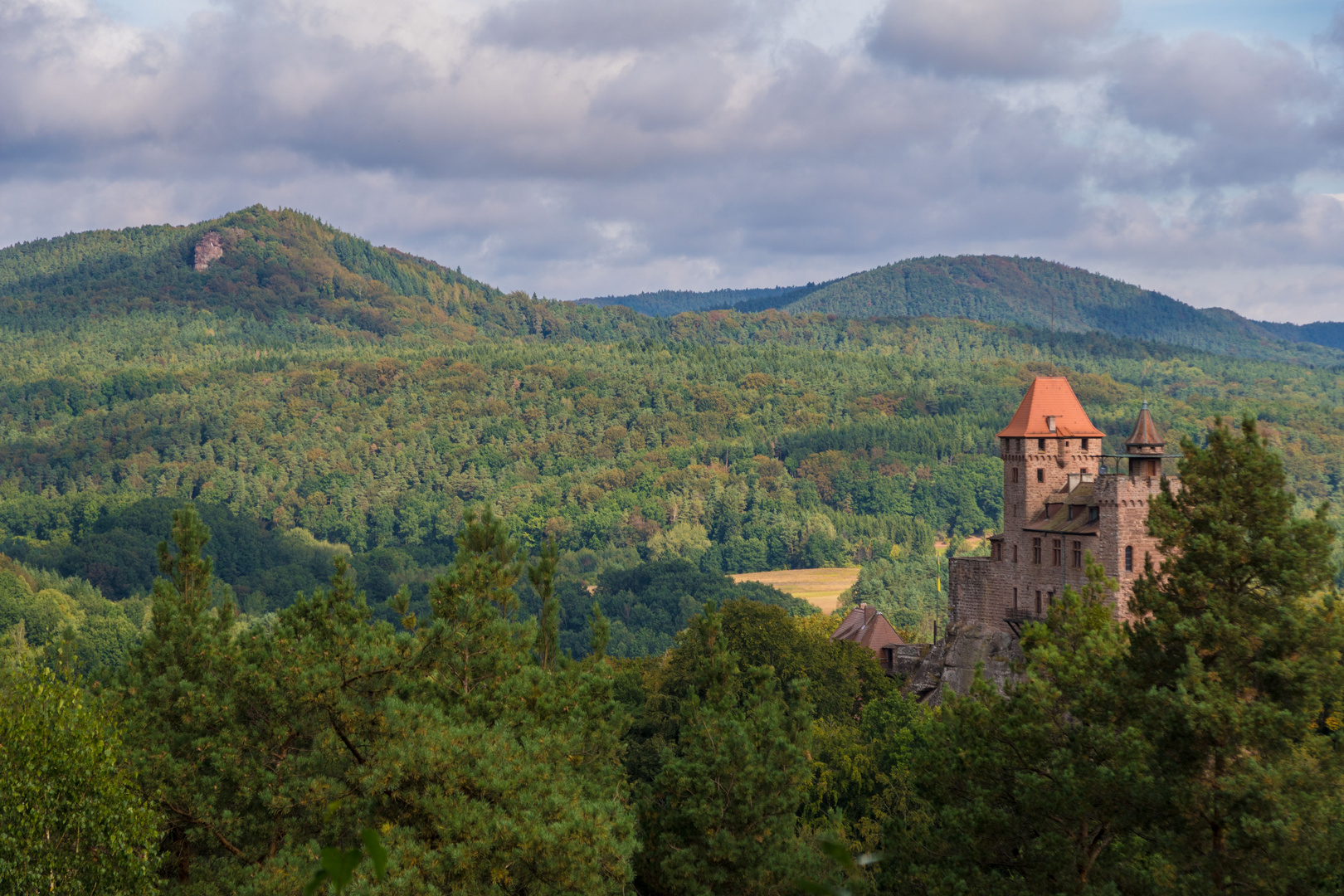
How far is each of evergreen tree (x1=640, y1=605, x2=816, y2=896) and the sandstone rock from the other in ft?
81.7

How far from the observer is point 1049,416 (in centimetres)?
6241

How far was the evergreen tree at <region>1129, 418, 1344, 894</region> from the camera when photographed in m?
24.3

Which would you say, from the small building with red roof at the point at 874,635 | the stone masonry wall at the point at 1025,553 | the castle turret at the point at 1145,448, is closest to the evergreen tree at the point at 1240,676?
the castle turret at the point at 1145,448

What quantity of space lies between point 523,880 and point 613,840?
192 cm

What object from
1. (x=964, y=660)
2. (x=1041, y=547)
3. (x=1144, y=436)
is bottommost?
(x=964, y=660)

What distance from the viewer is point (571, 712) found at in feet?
108

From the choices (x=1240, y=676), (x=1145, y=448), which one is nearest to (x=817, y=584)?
(x=1145, y=448)

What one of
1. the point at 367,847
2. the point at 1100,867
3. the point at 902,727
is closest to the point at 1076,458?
the point at 902,727

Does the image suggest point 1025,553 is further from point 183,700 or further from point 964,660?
point 183,700

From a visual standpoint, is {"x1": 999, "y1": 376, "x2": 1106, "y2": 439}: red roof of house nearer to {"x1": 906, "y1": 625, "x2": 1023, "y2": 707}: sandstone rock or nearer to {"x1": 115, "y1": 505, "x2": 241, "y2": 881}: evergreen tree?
{"x1": 906, "y1": 625, "x2": 1023, "y2": 707}: sandstone rock

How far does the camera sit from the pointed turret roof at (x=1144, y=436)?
55312mm

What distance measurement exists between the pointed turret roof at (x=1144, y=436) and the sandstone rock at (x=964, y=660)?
9.45 meters

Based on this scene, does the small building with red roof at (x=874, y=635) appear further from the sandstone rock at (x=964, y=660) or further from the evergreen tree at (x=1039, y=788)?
the evergreen tree at (x=1039, y=788)

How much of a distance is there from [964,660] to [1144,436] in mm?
12220
